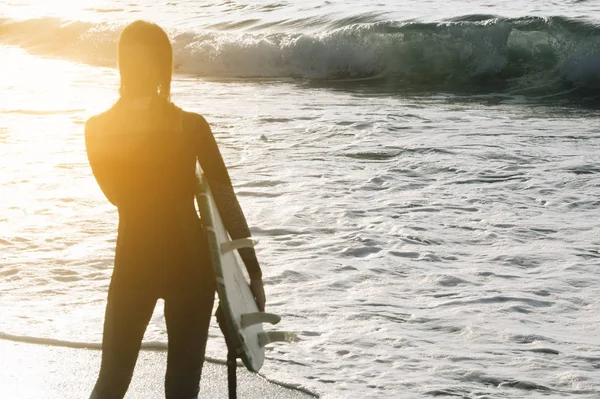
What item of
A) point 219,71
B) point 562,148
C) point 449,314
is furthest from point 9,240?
point 219,71

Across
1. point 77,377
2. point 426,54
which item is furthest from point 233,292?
point 426,54

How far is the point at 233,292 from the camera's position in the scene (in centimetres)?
296

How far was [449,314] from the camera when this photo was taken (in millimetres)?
6176

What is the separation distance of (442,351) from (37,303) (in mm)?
2634

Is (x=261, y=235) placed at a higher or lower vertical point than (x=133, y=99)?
lower

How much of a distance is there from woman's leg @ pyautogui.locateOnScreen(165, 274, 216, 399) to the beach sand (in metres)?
1.52

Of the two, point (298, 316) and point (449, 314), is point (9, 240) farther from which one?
point (449, 314)

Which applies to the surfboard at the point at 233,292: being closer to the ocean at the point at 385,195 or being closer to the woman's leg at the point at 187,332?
the woman's leg at the point at 187,332

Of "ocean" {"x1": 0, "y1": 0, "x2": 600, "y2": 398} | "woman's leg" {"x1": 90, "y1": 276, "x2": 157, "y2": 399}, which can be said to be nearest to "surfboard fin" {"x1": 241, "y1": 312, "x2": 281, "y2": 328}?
"woman's leg" {"x1": 90, "y1": 276, "x2": 157, "y2": 399}

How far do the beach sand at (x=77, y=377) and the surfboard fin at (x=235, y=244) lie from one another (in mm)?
1744

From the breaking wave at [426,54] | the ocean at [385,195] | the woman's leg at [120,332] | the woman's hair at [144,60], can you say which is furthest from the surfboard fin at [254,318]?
the breaking wave at [426,54]

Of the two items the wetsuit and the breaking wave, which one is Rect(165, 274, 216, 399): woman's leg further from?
the breaking wave

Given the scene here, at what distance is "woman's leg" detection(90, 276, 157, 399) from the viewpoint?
10.2ft

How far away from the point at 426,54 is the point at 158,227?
18.9 m
